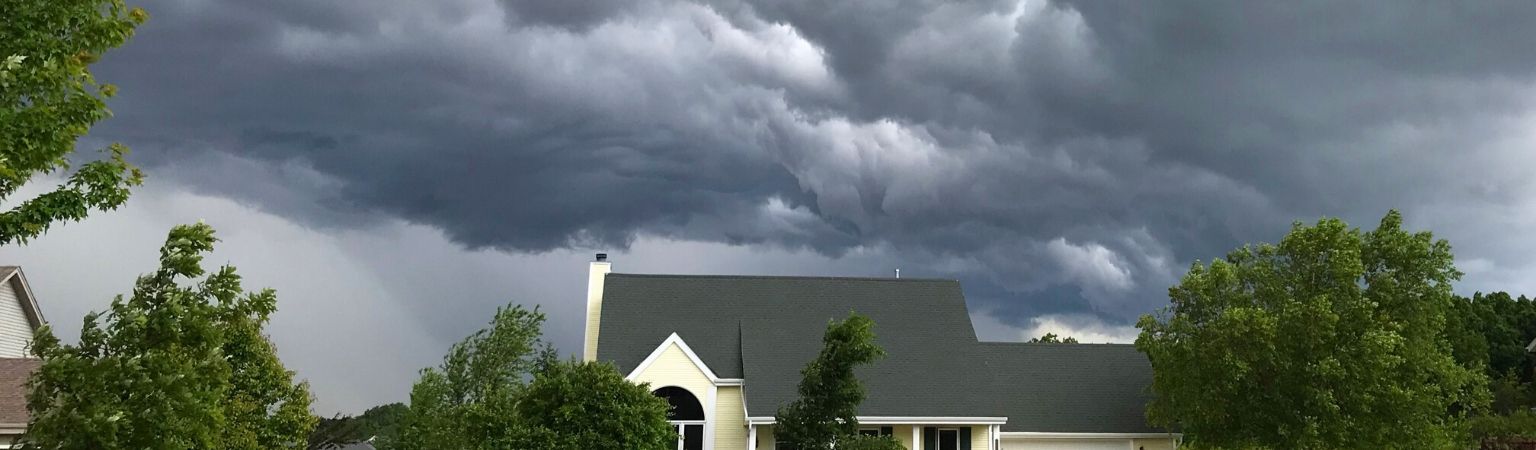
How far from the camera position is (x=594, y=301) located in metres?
42.8

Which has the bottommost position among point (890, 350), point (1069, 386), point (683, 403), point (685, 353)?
point (683, 403)

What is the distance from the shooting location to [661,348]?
36.3 meters

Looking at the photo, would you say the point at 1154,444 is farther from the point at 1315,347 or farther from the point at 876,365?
the point at 876,365

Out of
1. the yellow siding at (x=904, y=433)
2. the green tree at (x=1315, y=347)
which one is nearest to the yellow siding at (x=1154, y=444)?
the green tree at (x=1315, y=347)

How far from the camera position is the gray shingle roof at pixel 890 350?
37.0 meters

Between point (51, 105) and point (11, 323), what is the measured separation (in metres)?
28.8

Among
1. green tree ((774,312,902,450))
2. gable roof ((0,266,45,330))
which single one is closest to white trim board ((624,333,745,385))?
green tree ((774,312,902,450))

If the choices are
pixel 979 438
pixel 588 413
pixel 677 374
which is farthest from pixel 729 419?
pixel 588 413

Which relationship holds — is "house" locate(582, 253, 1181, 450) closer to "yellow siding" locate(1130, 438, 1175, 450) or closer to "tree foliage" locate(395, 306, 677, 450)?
"yellow siding" locate(1130, 438, 1175, 450)

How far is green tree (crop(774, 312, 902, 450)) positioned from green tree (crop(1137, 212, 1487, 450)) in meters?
9.87

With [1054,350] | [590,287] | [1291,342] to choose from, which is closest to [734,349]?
[590,287]

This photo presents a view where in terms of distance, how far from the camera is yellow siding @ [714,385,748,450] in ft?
119

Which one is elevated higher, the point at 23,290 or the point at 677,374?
the point at 23,290

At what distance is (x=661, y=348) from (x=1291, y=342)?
A: 63.5ft
